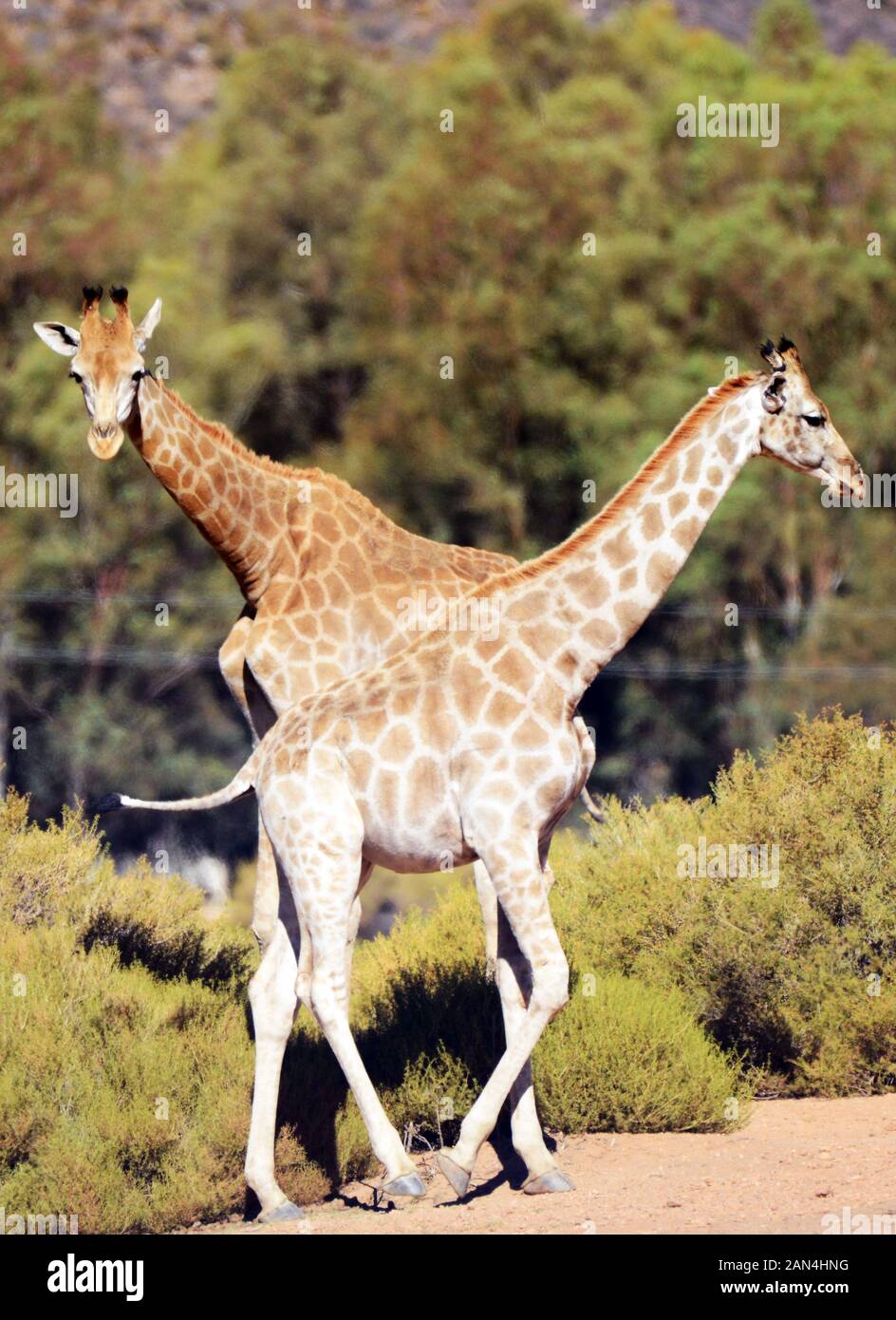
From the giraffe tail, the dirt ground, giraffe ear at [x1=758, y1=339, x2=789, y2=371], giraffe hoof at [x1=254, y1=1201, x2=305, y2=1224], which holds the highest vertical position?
giraffe ear at [x1=758, y1=339, x2=789, y2=371]

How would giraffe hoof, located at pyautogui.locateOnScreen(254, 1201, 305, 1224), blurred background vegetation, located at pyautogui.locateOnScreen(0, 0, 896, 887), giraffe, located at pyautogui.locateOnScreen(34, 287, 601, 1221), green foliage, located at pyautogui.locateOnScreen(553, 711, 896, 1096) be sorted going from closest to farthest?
giraffe hoof, located at pyautogui.locateOnScreen(254, 1201, 305, 1224), giraffe, located at pyautogui.locateOnScreen(34, 287, 601, 1221), green foliage, located at pyautogui.locateOnScreen(553, 711, 896, 1096), blurred background vegetation, located at pyautogui.locateOnScreen(0, 0, 896, 887)

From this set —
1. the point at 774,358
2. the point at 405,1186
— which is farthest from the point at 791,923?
the point at 774,358

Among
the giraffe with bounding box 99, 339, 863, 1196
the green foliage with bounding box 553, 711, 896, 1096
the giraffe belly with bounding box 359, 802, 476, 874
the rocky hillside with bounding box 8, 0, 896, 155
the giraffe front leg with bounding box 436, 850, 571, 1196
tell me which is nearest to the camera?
the giraffe front leg with bounding box 436, 850, 571, 1196

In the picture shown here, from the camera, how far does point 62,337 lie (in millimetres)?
9461

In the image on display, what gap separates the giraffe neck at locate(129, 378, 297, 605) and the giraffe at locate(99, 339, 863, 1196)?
168 centimetres

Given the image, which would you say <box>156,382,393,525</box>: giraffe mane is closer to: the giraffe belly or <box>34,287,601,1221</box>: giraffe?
<box>34,287,601,1221</box>: giraffe

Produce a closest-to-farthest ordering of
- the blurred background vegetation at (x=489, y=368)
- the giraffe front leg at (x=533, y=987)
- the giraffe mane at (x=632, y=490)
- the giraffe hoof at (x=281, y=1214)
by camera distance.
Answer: the giraffe front leg at (x=533, y=987) < the giraffe hoof at (x=281, y=1214) < the giraffe mane at (x=632, y=490) < the blurred background vegetation at (x=489, y=368)

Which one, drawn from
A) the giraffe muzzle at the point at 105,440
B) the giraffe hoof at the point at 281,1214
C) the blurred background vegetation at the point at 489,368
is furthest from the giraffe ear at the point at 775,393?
the blurred background vegetation at the point at 489,368

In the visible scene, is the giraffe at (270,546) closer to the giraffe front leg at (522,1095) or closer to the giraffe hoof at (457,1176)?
the giraffe front leg at (522,1095)

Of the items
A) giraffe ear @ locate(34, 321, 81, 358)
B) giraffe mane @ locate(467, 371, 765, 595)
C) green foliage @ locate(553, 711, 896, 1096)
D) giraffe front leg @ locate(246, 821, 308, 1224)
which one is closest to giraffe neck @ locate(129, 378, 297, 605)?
giraffe ear @ locate(34, 321, 81, 358)

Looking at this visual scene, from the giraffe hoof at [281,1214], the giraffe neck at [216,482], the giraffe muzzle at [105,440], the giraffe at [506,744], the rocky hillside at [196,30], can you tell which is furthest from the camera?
the rocky hillside at [196,30]

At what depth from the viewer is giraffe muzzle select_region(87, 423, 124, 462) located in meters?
8.87

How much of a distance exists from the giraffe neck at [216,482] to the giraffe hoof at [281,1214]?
10.7ft

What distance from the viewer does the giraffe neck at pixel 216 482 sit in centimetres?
957
